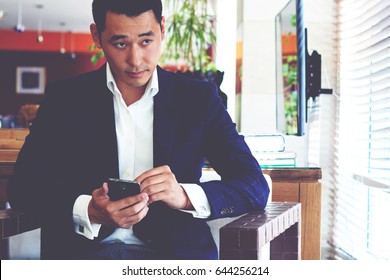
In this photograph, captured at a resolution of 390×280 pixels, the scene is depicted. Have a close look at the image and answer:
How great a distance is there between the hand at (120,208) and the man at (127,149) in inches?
2.7

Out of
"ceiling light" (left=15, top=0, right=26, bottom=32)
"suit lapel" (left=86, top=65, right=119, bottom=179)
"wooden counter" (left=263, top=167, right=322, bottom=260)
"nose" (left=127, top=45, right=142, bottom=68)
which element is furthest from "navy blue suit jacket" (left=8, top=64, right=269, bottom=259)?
"ceiling light" (left=15, top=0, right=26, bottom=32)

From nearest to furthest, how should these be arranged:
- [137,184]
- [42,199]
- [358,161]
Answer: [137,184] < [42,199] < [358,161]

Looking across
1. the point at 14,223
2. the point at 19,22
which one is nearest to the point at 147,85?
the point at 14,223

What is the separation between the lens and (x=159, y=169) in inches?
44.8

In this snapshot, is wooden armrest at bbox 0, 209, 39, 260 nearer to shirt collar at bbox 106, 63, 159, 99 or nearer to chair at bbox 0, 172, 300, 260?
chair at bbox 0, 172, 300, 260

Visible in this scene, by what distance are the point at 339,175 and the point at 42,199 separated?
65.4 inches

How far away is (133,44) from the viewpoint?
128 centimetres

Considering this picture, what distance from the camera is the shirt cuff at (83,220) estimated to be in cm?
123

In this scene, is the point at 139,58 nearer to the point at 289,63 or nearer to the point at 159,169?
the point at 159,169

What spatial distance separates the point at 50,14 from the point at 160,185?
375 inches

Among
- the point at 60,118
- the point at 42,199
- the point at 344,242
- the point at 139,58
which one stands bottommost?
the point at 344,242

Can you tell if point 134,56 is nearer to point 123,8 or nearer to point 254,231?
point 123,8

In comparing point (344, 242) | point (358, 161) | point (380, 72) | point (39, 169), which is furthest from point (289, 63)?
point (39, 169)

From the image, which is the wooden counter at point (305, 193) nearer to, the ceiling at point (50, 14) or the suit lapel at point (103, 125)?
the suit lapel at point (103, 125)
